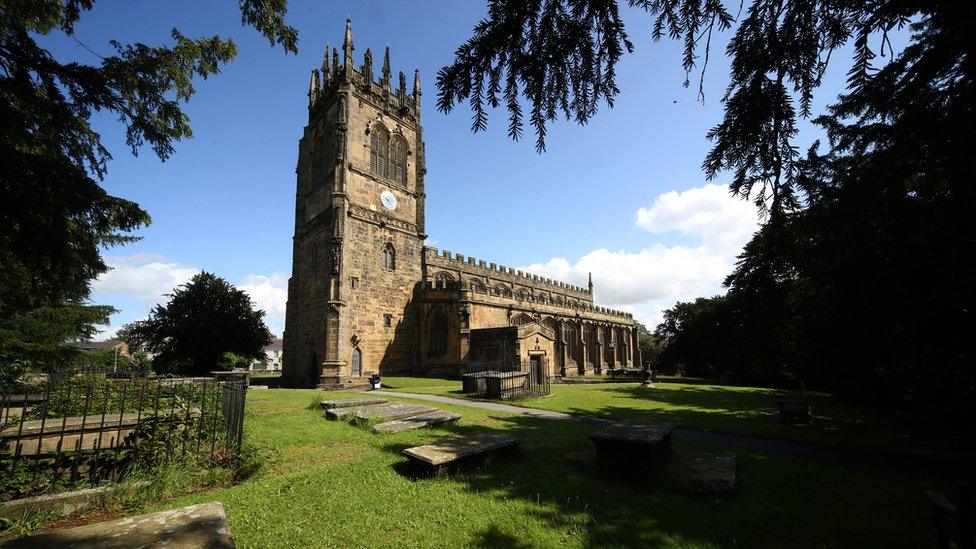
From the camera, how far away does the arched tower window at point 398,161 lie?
2758 centimetres

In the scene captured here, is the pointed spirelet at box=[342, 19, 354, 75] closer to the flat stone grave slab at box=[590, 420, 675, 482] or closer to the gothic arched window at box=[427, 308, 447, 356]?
the gothic arched window at box=[427, 308, 447, 356]

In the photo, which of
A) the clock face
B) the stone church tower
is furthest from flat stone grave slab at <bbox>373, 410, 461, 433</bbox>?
the clock face

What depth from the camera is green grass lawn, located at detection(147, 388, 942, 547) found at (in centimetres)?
384

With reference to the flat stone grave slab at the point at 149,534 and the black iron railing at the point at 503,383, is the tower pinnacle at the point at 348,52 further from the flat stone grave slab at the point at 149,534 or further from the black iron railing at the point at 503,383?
the flat stone grave slab at the point at 149,534

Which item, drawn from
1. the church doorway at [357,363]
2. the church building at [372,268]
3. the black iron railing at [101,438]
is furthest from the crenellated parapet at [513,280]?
the black iron railing at [101,438]

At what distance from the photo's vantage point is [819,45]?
10.4ft

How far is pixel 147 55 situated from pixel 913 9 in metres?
9.09

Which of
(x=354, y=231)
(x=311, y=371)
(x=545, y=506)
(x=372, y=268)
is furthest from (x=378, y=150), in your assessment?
(x=545, y=506)

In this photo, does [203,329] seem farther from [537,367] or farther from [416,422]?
[416,422]

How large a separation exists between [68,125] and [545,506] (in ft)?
26.2

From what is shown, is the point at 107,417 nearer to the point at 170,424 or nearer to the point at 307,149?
the point at 170,424

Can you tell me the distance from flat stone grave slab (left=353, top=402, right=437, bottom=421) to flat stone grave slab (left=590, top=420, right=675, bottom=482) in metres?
5.58

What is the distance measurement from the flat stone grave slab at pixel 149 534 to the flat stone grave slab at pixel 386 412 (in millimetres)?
7191

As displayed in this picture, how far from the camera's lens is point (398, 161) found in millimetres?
28000
